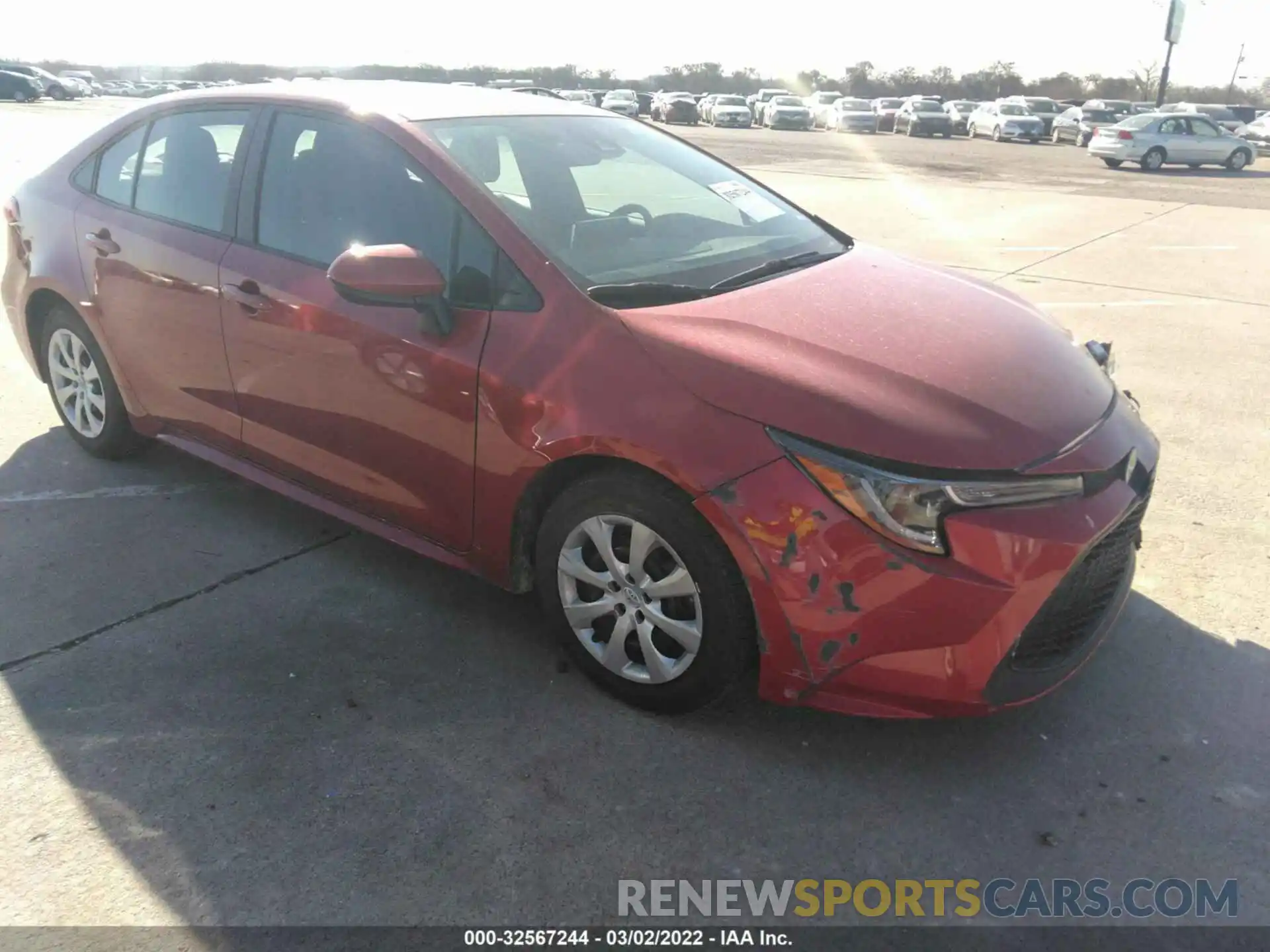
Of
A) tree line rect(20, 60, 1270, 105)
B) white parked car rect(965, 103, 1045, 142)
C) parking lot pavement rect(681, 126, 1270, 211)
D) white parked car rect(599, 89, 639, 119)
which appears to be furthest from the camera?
tree line rect(20, 60, 1270, 105)

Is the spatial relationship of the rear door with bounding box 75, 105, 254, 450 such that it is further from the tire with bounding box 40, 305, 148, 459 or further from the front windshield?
the front windshield

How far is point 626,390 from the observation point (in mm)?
2748

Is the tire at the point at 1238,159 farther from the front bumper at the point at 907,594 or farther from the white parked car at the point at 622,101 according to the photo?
the front bumper at the point at 907,594

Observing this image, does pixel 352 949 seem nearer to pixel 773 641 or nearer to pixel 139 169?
pixel 773 641

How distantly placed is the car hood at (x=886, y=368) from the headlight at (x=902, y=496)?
0.05 meters

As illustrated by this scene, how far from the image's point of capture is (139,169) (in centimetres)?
420

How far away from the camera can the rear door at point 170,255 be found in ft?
12.5

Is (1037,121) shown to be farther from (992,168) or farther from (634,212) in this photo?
(634,212)

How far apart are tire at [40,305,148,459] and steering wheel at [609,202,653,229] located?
2.34 m

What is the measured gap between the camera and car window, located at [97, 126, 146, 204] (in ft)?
13.9

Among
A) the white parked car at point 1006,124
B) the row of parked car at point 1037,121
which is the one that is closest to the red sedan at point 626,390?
the row of parked car at point 1037,121

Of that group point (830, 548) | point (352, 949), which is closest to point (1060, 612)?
point (830, 548)

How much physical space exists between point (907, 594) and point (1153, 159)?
88.0 feet

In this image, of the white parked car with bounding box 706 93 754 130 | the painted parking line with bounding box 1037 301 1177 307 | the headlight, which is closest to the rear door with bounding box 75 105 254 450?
the headlight
